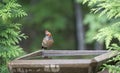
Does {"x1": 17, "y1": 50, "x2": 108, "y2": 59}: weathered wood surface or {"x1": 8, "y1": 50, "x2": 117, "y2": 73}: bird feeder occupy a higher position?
{"x1": 17, "y1": 50, "x2": 108, "y2": 59}: weathered wood surface

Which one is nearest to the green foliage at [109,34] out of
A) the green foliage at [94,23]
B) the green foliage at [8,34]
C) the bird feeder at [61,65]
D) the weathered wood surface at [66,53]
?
the bird feeder at [61,65]

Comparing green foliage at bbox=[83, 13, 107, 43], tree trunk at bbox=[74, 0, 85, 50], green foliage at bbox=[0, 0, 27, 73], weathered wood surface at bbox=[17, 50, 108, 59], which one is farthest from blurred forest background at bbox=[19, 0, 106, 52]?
weathered wood surface at bbox=[17, 50, 108, 59]

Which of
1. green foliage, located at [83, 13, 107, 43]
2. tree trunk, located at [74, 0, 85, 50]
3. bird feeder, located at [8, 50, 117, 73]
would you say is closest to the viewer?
bird feeder, located at [8, 50, 117, 73]

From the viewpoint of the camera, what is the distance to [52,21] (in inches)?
518

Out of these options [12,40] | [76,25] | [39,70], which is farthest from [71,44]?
[39,70]

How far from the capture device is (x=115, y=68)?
4.02 m

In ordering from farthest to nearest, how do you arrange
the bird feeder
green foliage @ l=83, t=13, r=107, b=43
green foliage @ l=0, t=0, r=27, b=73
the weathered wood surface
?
green foliage @ l=83, t=13, r=107, b=43, green foliage @ l=0, t=0, r=27, b=73, the weathered wood surface, the bird feeder

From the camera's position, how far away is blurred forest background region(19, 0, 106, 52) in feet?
43.4

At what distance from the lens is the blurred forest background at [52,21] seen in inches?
521

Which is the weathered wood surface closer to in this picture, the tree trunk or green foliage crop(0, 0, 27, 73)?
green foliage crop(0, 0, 27, 73)

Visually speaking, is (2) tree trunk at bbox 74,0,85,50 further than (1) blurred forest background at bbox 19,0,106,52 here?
Yes

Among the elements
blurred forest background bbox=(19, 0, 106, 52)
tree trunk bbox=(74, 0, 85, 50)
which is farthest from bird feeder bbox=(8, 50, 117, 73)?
tree trunk bbox=(74, 0, 85, 50)

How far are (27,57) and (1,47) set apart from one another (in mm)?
529

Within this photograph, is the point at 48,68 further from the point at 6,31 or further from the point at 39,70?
the point at 6,31
